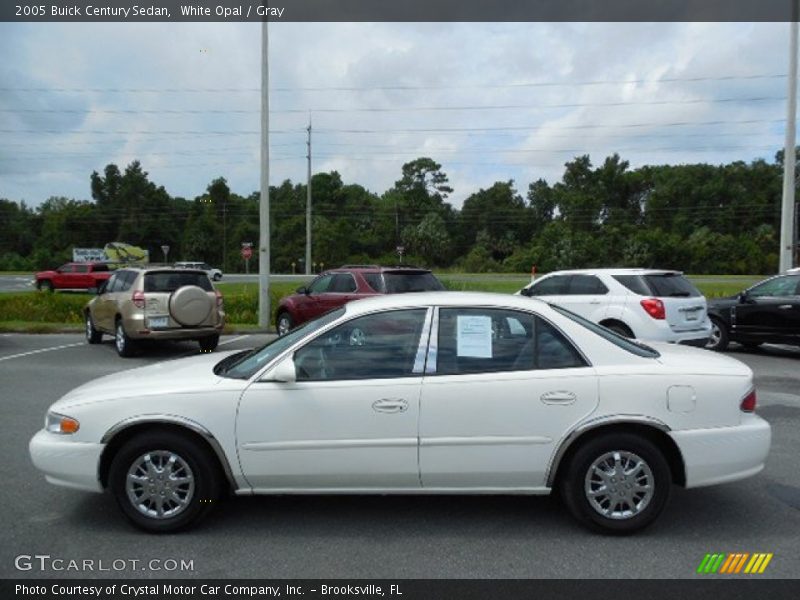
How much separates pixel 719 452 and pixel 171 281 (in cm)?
1073

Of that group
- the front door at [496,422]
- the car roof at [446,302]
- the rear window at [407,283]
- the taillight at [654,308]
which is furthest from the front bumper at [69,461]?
the rear window at [407,283]

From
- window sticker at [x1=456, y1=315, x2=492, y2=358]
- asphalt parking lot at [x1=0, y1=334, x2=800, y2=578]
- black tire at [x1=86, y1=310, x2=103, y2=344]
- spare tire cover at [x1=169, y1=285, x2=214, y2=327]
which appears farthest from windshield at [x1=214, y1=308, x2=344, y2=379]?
black tire at [x1=86, y1=310, x2=103, y2=344]

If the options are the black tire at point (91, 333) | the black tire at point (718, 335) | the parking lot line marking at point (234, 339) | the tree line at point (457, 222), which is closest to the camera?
the black tire at point (718, 335)

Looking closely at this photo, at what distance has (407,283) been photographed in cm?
1357

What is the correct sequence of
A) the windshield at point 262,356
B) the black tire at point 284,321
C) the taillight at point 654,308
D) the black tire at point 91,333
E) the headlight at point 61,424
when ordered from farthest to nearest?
the black tire at point 284,321 < the black tire at point 91,333 < the taillight at point 654,308 < the windshield at point 262,356 < the headlight at point 61,424

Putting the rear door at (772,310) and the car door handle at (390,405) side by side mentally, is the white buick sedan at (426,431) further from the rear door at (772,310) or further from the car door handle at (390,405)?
the rear door at (772,310)

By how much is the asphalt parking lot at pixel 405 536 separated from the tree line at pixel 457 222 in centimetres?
6355

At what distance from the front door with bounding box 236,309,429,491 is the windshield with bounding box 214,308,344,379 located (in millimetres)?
241

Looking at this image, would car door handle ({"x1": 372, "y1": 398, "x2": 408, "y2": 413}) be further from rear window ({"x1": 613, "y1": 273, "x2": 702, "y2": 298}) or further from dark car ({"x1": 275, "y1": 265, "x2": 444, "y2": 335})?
dark car ({"x1": 275, "y1": 265, "x2": 444, "y2": 335})

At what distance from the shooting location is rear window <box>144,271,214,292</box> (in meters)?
12.6

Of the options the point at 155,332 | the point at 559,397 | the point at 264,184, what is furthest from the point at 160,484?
the point at 264,184

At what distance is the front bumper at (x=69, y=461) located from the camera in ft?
14.1
